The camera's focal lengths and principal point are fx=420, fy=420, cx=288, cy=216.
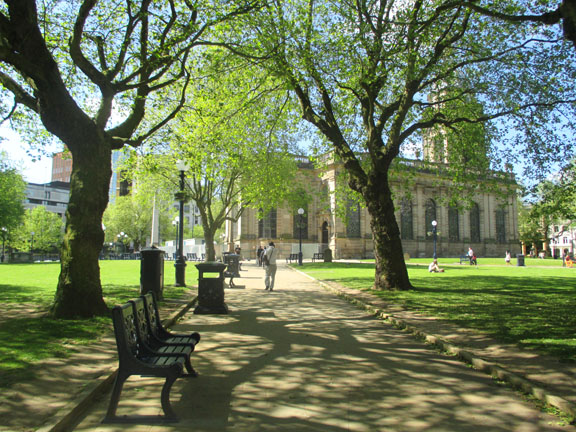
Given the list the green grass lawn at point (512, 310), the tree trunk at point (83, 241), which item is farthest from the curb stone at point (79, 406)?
the green grass lawn at point (512, 310)

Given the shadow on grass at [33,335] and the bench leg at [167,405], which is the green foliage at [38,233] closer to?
the shadow on grass at [33,335]

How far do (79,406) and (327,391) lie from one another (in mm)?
2496

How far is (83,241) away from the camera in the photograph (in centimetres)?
870

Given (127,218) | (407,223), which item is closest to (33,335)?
(407,223)

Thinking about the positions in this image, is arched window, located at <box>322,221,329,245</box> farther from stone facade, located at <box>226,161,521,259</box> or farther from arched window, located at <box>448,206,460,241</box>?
arched window, located at <box>448,206,460,241</box>

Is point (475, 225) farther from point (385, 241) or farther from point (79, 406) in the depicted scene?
point (79, 406)

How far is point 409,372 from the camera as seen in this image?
533cm

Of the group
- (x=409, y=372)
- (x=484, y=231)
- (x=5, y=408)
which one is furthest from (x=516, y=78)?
(x=484, y=231)

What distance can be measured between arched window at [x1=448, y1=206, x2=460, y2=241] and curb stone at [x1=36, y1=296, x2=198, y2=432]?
62300 mm

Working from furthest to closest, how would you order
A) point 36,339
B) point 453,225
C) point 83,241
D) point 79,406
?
point 453,225, point 83,241, point 36,339, point 79,406

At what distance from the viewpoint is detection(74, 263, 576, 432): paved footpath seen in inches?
148

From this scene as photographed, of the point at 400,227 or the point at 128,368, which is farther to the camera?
the point at 400,227

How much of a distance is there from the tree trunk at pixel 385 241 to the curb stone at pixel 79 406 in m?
10.6

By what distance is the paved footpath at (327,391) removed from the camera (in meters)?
3.76
